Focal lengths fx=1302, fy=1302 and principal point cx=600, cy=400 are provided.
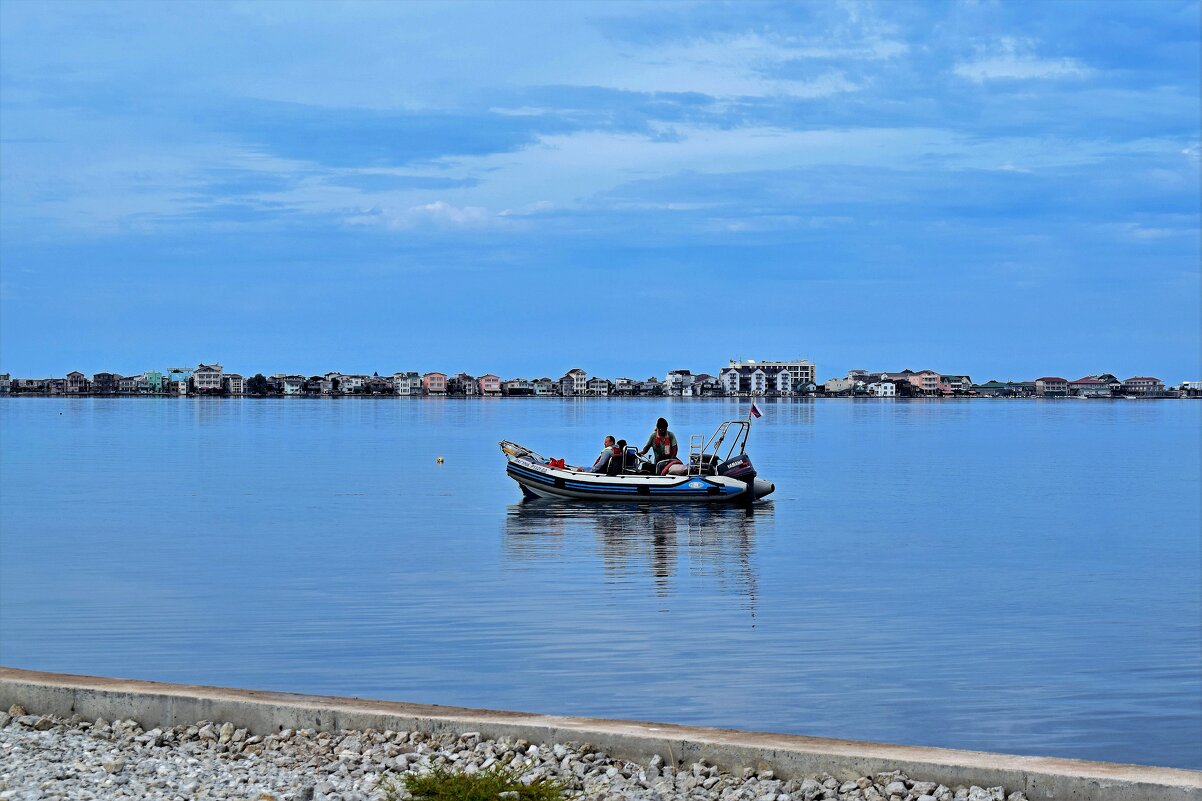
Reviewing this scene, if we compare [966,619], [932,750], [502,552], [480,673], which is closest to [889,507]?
[502,552]

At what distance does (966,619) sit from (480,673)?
8.43 m

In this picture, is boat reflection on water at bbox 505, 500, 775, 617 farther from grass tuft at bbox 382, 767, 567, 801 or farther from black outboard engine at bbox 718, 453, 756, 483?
grass tuft at bbox 382, 767, 567, 801

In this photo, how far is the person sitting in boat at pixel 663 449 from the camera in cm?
3500

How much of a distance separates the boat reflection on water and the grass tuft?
1323 cm

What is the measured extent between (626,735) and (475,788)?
3.60ft

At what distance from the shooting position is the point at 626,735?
7633mm

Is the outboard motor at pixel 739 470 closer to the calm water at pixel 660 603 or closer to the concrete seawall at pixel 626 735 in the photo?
the calm water at pixel 660 603

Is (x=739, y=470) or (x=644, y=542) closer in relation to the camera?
(x=644, y=542)

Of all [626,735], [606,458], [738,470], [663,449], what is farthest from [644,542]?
[626,735]

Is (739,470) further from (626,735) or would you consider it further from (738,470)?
(626,735)

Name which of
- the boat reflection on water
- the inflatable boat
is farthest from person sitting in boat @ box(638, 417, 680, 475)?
the boat reflection on water

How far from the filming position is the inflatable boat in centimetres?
3441

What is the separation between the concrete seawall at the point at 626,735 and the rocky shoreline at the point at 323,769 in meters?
0.07

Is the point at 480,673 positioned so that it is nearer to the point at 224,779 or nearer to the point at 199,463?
the point at 224,779
